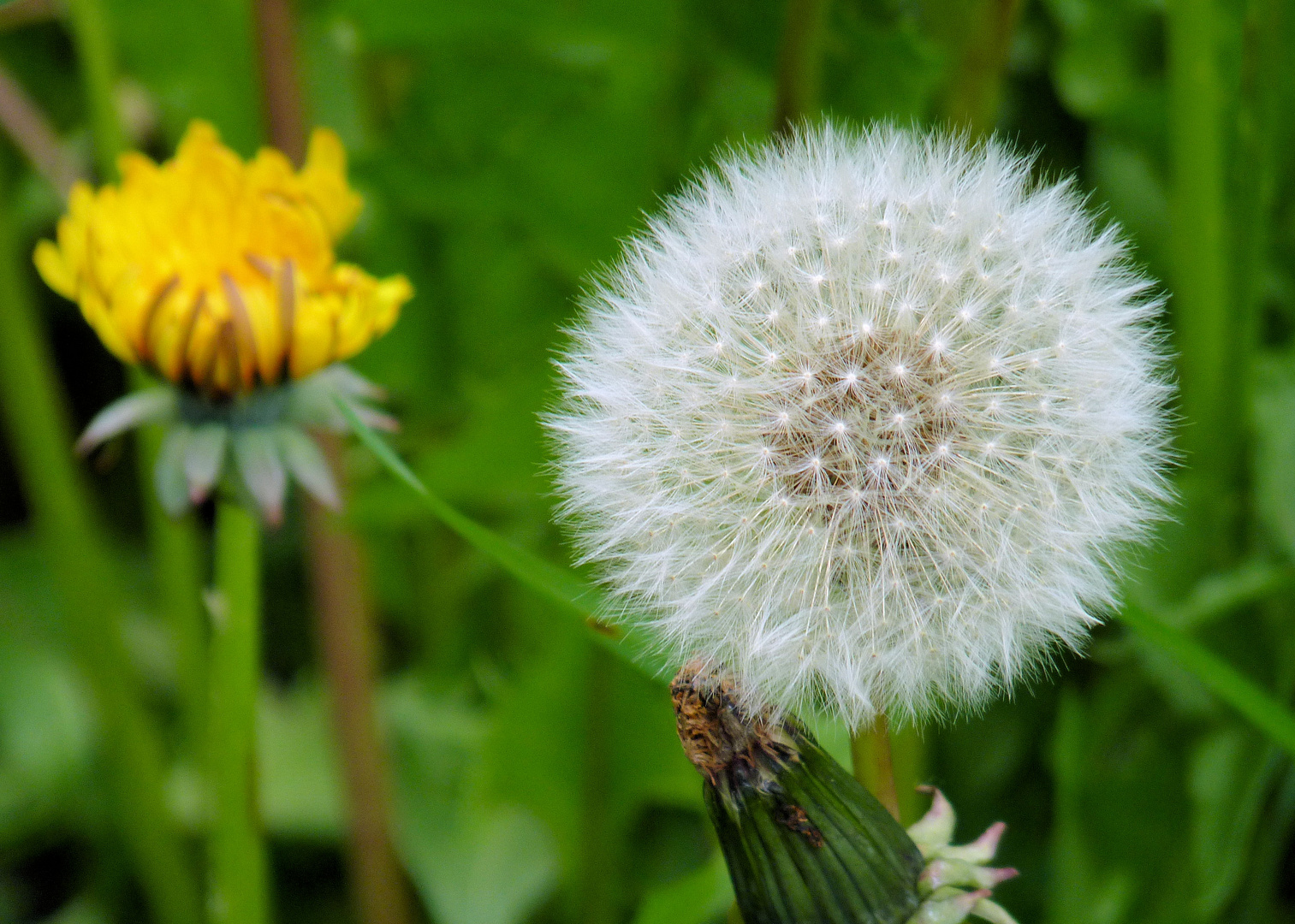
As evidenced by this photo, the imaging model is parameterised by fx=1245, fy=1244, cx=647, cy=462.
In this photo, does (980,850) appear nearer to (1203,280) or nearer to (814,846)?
(814,846)

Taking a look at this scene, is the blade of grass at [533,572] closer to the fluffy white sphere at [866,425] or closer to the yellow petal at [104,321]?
the fluffy white sphere at [866,425]

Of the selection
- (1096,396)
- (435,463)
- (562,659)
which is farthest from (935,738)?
(1096,396)

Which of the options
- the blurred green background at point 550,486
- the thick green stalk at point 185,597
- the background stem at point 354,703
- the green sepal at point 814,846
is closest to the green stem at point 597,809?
the blurred green background at point 550,486

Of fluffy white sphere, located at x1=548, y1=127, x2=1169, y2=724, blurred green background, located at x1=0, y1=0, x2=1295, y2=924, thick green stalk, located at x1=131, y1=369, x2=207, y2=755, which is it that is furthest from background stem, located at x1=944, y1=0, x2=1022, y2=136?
thick green stalk, located at x1=131, y1=369, x2=207, y2=755

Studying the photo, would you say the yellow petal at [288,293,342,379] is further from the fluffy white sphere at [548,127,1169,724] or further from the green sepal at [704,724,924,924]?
the green sepal at [704,724,924,924]

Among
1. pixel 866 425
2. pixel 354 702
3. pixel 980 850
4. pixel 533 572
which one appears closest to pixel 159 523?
pixel 354 702

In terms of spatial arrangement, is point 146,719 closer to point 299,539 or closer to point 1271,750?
point 299,539
